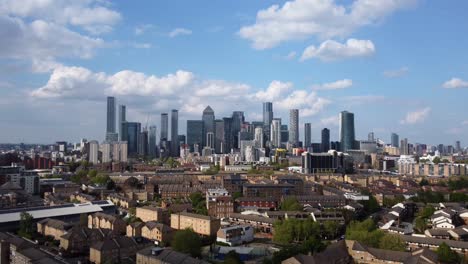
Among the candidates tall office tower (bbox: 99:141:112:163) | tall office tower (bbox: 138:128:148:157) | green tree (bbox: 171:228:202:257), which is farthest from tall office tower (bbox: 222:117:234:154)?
green tree (bbox: 171:228:202:257)

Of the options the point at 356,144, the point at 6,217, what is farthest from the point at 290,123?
the point at 6,217

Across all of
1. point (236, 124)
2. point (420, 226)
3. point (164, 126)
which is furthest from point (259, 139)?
point (420, 226)

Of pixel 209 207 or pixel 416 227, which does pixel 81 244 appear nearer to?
pixel 209 207

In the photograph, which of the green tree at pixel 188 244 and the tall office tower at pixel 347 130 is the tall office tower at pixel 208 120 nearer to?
the tall office tower at pixel 347 130

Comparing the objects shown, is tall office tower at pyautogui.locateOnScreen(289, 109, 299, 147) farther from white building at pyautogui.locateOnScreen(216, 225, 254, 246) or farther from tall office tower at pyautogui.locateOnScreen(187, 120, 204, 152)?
white building at pyautogui.locateOnScreen(216, 225, 254, 246)

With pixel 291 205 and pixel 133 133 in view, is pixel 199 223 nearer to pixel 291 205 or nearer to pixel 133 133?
pixel 291 205

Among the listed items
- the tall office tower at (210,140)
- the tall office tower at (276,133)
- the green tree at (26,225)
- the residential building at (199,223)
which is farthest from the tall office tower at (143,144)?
the green tree at (26,225)
